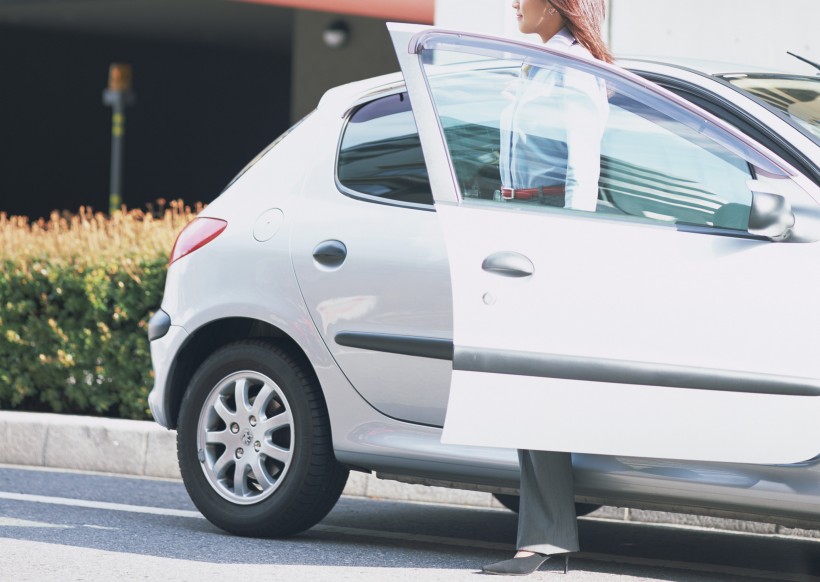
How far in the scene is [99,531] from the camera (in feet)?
17.3

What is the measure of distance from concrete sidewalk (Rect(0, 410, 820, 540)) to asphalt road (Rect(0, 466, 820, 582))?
3.1 inches

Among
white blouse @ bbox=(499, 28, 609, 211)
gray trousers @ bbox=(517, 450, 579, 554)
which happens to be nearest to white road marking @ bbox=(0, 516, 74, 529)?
gray trousers @ bbox=(517, 450, 579, 554)

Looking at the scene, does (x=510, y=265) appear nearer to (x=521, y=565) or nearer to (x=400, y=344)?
(x=400, y=344)

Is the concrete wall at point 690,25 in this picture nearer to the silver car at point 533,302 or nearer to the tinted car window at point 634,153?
the silver car at point 533,302

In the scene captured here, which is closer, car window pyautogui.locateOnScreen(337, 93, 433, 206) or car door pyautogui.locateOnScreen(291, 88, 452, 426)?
car door pyautogui.locateOnScreen(291, 88, 452, 426)

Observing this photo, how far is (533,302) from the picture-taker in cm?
418

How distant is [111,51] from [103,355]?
2182 cm

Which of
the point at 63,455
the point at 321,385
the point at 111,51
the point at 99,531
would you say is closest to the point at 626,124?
the point at 321,385

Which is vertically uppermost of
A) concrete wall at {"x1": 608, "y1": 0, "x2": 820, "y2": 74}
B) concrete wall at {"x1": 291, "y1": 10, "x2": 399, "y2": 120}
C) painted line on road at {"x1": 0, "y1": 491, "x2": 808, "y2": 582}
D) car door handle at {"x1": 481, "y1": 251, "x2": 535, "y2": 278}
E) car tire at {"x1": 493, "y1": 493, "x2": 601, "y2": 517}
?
concrete wall at {"x1": 291, "y1": 10, "x2": 399, "y2": 120}

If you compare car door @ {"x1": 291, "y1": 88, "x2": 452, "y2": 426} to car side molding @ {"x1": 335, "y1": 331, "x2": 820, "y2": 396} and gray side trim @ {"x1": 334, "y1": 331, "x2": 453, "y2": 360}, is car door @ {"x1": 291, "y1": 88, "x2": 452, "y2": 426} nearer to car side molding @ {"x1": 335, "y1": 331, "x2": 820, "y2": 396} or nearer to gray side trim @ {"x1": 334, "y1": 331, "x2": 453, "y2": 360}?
gray side trim @ {"x1": 334, "y1": 331, "x2": 453, "y2": 360}

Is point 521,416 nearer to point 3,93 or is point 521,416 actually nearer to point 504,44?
point 504,44

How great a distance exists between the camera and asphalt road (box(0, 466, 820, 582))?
4.57m

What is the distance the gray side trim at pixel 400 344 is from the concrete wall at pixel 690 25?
475 cm

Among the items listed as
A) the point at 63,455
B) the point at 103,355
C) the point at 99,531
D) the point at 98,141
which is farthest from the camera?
the point at 98,141
